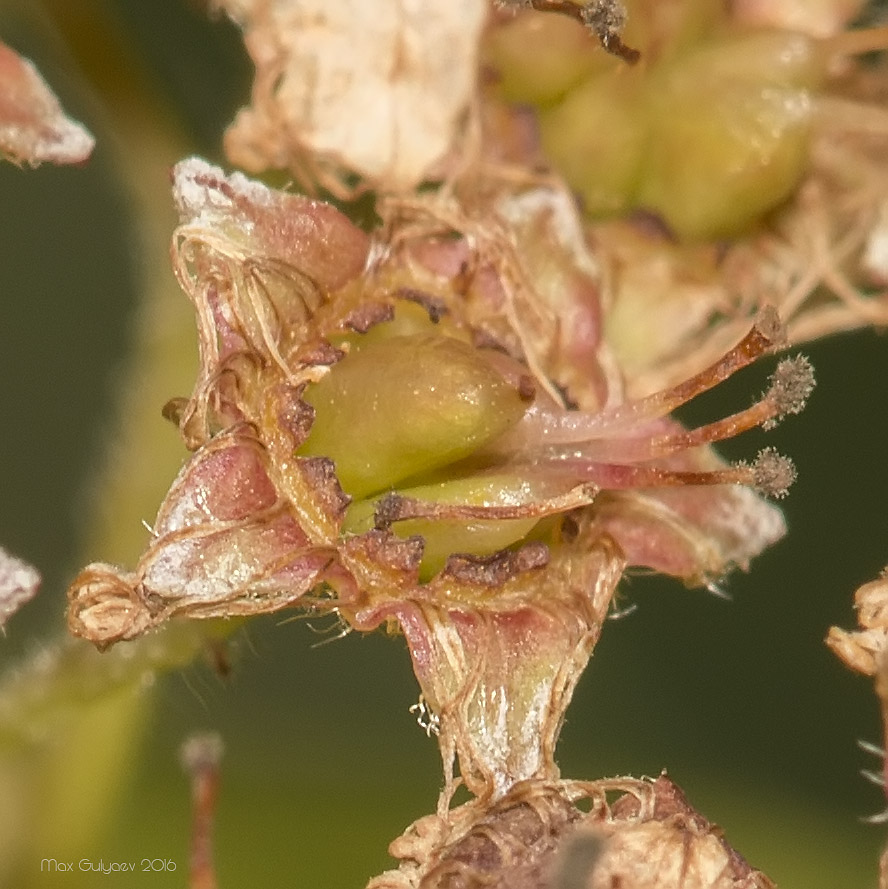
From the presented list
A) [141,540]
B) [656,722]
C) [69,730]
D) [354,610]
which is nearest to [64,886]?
[69,730]

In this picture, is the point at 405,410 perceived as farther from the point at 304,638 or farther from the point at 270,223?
the point at 304,638

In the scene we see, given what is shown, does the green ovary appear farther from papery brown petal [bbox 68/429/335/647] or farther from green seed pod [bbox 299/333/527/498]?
papery brown petal [bbox 68/429/335/647]

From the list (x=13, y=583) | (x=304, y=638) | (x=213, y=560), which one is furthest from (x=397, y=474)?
(x=304, y=638)

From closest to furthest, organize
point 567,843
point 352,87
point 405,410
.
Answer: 1. point 567,843
2. point 405,410
3. point 352,87

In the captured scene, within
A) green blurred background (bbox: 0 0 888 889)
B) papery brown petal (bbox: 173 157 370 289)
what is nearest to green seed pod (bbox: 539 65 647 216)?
papery brown petal (bbox: 173 157 370 289)

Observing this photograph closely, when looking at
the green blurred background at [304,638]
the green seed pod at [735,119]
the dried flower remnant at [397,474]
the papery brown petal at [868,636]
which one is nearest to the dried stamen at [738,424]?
the dried flower remnant at [397,474]

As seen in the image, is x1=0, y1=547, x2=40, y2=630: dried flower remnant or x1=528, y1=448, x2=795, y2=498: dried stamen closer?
x1=0, y1=547, x2=40, y2=630: dried flower remnant
